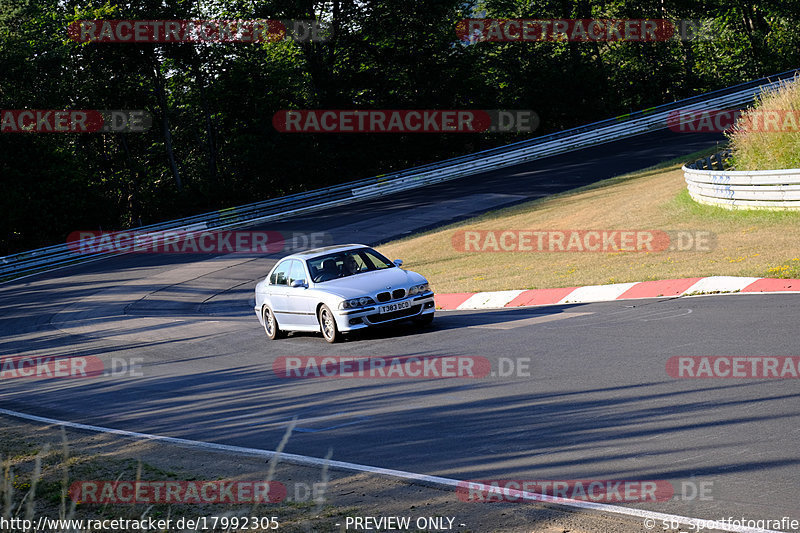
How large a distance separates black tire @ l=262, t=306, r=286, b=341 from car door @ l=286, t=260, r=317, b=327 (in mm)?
689

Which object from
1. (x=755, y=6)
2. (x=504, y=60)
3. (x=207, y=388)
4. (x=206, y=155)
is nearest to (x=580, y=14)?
(x=504, y=60)

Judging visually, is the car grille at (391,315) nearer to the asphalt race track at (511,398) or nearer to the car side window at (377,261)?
the asphalt race track at (511,398)

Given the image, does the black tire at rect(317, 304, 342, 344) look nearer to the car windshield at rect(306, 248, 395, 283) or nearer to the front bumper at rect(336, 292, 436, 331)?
the front bumper at rect(336, 292, 436, 331)

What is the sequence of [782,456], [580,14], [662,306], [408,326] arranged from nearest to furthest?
[782,456] < [662,306] < [408,326] < [580,14]

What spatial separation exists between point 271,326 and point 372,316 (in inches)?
117

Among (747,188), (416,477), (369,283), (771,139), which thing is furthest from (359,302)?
(771,139)

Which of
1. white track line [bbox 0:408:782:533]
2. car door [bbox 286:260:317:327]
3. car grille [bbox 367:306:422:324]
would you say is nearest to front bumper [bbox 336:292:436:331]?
car grille [bbox 367:306:422:324]

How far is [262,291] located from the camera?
1616 cm

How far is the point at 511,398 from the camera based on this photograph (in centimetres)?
880

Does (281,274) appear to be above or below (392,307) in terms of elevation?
above

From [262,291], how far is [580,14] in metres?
50.2

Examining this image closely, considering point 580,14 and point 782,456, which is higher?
point 580,14

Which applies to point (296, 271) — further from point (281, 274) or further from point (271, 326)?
point (271, 326)

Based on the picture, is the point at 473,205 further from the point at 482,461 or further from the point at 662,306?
the point at 482,461
